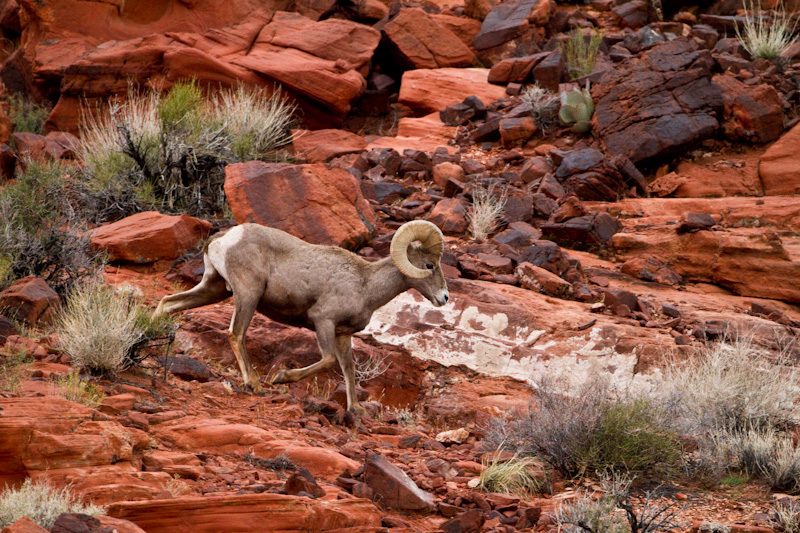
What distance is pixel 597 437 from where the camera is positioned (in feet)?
24.1

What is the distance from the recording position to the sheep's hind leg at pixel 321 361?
8344mm

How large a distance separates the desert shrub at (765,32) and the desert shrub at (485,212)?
28.6 feet

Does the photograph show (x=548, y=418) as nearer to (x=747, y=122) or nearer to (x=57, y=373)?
(x=57, y=373)

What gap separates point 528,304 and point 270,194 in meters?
4.00

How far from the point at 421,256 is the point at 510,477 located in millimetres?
2670

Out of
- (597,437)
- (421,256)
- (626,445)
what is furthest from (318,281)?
(626,445)

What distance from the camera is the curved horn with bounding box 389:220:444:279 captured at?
8.53 m

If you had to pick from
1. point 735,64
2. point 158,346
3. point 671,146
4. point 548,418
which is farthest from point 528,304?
point 735,64

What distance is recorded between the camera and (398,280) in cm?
876

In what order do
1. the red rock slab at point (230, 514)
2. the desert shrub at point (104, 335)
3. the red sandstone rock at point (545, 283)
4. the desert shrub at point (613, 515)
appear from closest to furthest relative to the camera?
the red rock slab at point (230, 514)
the desert shrub at point (613, 515)
the desert shrub at point (104, 335)
the red sandstone rock at point (545, 283)

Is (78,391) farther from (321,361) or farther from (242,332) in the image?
(321,361)

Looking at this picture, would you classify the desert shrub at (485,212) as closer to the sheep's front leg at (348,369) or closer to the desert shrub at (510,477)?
the sheep's front leg at (348,369)

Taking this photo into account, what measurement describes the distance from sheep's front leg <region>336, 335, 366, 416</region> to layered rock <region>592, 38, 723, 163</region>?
9.95 m

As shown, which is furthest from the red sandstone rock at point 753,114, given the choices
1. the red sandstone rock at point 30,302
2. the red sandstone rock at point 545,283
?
the red sandstone rock at point 30,302
